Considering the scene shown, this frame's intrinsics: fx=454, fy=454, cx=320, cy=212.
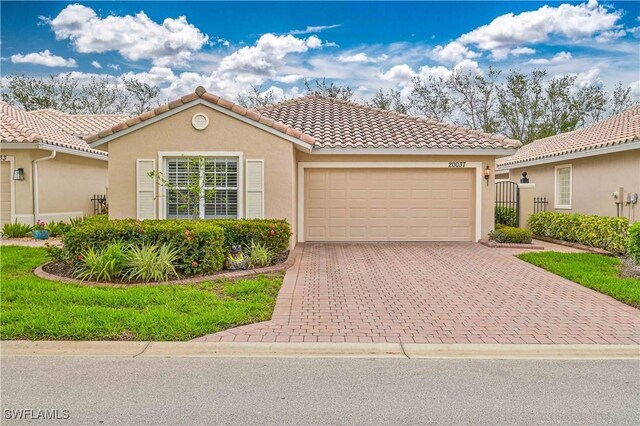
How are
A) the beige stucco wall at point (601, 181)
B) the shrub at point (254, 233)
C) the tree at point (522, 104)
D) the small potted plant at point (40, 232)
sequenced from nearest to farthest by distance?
1. the shrub at point (254, 233)
2. the beige stucco wall at point (601, 181)
3. the small potted plant at point (40, 232)
4. the tree at point (522, 104)

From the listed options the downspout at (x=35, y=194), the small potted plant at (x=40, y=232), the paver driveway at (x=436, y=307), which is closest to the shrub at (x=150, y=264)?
the paver driveway at (x=436, y=307)

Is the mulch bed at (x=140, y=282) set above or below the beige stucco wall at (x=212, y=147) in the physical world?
below

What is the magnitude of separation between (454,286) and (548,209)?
11774mm

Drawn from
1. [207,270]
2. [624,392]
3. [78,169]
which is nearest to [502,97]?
[78,169]

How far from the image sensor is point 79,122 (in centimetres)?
2252

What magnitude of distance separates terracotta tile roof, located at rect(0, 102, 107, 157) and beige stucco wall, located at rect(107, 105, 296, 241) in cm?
455

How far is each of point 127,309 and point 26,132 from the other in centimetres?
1233

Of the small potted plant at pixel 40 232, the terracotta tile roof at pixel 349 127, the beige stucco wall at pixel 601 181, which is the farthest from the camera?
the small potted plant at pixel 40 232

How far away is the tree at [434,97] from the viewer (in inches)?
1318

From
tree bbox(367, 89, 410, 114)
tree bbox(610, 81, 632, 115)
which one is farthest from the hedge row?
tree bbox(610, 81, 632, 115)

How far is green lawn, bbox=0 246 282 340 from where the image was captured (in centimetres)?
540

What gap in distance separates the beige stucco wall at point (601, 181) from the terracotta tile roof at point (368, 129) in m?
3.15

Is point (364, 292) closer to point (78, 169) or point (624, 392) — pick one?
point (624, 392)

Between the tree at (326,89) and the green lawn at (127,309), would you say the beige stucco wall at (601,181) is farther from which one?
the tree at (326,89)
